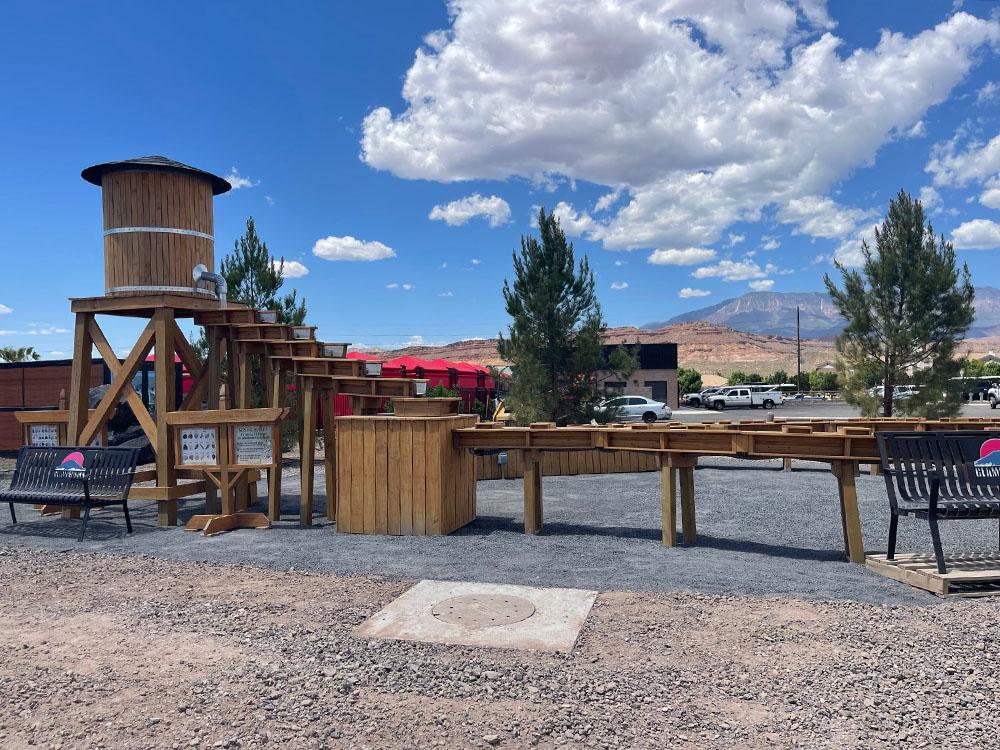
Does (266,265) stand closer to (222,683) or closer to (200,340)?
(200,340)

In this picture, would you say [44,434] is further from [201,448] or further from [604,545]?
[604,545]

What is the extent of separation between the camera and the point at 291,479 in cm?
1497

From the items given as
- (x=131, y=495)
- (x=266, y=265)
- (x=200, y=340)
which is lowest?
(x=131, y=495)

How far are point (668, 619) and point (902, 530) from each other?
492 centimetres

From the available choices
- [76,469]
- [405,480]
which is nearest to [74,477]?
[76,469]

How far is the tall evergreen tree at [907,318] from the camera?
57.9 ft

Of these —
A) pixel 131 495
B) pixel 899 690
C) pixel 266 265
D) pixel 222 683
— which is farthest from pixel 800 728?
pixel 266 265

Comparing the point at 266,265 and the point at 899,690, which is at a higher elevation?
the point at 266,265

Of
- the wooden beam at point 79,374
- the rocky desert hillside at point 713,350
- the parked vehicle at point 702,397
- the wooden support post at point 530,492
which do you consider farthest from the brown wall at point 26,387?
the rocky desert hillside at point 713,350

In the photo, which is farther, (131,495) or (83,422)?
(83,422)

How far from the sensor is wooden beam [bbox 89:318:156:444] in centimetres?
1012

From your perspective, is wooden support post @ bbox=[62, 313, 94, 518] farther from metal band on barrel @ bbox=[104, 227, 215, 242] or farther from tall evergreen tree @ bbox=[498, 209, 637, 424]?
tall evergreen tree @ bbox=[498, 209, 637, 424]

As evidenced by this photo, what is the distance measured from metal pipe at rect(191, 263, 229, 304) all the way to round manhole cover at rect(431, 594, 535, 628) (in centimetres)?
647

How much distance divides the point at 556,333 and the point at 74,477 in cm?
1132
